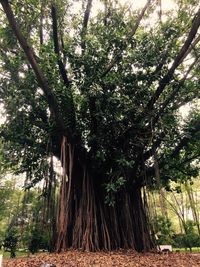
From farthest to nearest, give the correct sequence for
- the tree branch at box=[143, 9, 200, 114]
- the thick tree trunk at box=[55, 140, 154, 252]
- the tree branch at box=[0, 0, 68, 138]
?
the thick tree trunk at box=[55, 140, 154, 252], the tree branch at box=[143, 9, 200, 114], the tree branch at box=[0, 0, 68, 138]

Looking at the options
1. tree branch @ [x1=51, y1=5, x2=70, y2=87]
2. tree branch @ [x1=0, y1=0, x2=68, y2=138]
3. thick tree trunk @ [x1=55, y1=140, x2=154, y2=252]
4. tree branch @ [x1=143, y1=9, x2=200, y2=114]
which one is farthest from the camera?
thick tree trunk @ [x1=55, y1=140, x2=154, y2=252]

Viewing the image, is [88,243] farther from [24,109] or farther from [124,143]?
[24,109]

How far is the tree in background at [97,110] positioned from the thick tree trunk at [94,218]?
2 centimetres

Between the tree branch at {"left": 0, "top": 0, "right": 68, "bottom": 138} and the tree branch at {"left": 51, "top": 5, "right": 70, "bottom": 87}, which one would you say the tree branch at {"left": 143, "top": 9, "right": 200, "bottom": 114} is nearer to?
the tree branch at {"left": 0, "top": 0, "right": 68, "bottom": 138}

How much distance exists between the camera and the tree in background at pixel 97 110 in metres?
5.59

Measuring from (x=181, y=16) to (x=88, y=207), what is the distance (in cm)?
391

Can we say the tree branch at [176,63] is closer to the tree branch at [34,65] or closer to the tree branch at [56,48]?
the tree branch at [34,65]

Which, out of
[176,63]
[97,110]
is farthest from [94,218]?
[176,63]

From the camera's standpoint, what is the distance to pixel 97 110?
586 centimetres

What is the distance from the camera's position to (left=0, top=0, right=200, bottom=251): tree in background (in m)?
5.59

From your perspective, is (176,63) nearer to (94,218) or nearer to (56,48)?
(56,48)

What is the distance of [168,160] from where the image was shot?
657 cm

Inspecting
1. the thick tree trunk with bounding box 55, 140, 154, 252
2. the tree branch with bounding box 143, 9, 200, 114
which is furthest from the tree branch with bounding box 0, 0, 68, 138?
the tree branch with bounding box 143, 9, 200, 114

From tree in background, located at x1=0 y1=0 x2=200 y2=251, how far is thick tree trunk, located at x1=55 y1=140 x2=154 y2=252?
18 mm
